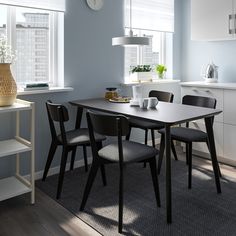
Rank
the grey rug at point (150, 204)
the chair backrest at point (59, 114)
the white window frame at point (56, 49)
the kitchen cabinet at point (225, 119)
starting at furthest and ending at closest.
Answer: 1. the kitchen cabinet at point (225, 119)
2. the white window frame at point (56, 49)
3. the chair backrest at point (59, 114)
4. the grey rug at point (150, 204)

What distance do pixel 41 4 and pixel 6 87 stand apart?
99 cm

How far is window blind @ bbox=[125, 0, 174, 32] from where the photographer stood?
3982 mm

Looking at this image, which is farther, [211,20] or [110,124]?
[211,20]

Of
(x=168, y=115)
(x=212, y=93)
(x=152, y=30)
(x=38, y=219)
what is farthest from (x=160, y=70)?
(x=38, y=219)

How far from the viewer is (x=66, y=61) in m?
3.39

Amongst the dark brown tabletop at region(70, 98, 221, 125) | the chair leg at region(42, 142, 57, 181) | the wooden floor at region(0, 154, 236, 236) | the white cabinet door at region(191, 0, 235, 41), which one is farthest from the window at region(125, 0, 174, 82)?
the wooden floor at region(0, 154, 236, 236)

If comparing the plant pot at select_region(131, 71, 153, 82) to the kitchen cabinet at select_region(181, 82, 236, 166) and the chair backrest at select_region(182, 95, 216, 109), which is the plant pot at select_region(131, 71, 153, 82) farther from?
the chair backrest at select_region(182, 95, 216, 109)

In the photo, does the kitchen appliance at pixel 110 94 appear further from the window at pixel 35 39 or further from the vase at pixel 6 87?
the vase at pixel 6 87

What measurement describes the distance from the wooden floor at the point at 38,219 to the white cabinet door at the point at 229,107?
2.14 meters

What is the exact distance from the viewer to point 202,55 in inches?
175

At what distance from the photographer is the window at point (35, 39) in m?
3.07

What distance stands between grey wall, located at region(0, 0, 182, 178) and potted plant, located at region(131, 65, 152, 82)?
0.28 m

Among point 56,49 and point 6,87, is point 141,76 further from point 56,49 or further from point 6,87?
point 6,87

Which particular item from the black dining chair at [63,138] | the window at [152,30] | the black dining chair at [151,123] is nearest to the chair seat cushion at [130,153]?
the black dining chair at [63,138]
